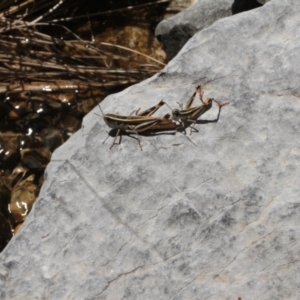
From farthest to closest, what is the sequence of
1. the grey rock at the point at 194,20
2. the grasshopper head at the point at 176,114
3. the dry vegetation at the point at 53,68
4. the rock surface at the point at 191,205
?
the dry vegetation at the point at 53,68
the grey rock at the point at 194,20
the grasshopper head at the point at 176,114
the rock surface at the point at 191,205

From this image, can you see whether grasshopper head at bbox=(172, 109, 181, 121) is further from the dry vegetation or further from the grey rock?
the dry vegetation

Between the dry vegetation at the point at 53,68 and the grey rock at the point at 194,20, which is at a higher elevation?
the grey rock at the point at 194,20

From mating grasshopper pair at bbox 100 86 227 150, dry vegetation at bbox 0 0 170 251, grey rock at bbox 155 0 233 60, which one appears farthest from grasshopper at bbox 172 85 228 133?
dry vegetation at bbox 0 0 170 251

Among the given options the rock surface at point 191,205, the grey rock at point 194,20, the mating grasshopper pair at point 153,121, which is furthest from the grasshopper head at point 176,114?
the grey rock at point 194,20

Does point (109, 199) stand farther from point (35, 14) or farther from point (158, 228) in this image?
point (35, 14)

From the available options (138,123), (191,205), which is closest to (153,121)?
(138,123)

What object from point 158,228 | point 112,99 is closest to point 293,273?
point 158,228

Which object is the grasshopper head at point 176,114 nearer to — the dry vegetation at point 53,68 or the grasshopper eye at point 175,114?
the grasshopper eye at point 175,114

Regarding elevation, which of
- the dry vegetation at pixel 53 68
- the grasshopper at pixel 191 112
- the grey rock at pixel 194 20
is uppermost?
the grasshopper at pixel 191 112
